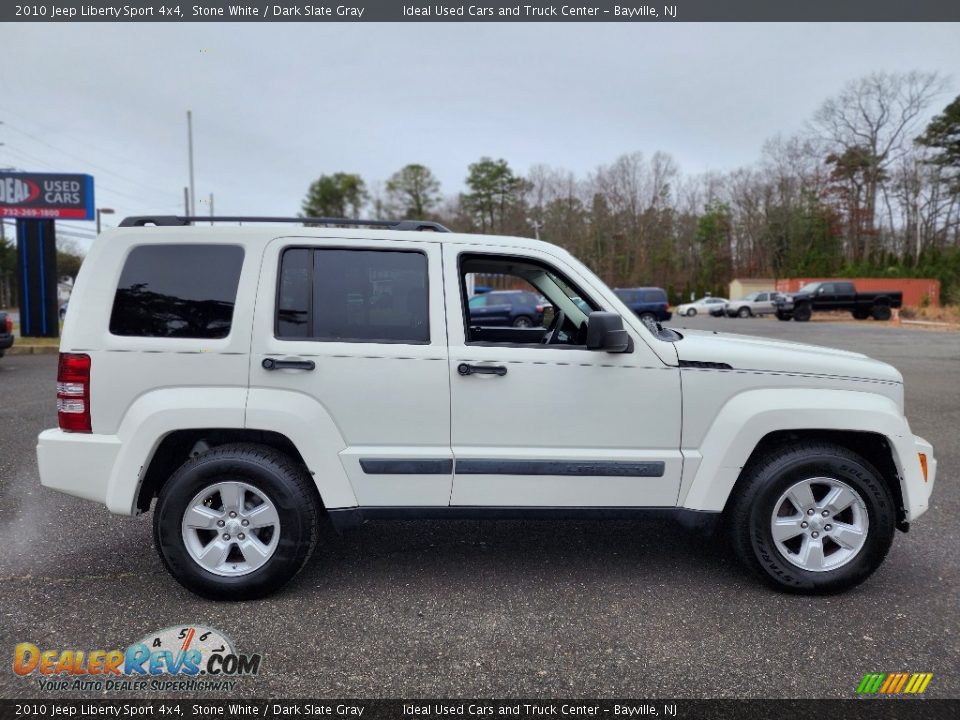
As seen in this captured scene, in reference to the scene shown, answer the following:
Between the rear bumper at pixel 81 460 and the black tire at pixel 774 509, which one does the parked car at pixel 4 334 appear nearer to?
the rear bumper at pixel 81 460

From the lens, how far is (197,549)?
318 cm

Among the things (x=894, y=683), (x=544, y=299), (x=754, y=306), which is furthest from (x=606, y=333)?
(x=754, y=306)

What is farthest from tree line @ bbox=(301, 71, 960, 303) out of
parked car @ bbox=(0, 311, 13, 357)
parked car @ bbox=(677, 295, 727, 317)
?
parked car @ bbox=(0, 311, 13, 357)

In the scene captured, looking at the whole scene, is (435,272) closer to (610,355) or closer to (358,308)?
(358,308)

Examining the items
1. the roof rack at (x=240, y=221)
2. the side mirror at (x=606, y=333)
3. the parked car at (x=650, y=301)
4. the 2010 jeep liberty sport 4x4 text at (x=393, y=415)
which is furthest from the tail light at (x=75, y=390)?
the parked car at (x=650, y=301)

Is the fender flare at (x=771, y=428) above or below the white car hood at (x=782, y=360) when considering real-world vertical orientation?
below

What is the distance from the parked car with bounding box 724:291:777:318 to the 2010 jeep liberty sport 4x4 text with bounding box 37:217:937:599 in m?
40.7

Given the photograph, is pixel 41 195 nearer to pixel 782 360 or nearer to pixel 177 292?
pixel 177 292

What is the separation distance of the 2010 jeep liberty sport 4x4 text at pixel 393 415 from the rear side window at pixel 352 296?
11 mm

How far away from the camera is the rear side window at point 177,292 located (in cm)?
320

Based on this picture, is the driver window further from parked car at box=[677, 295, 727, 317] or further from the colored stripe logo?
parked car at box=[677, 295, 727, 317]

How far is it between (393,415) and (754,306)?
138 ft

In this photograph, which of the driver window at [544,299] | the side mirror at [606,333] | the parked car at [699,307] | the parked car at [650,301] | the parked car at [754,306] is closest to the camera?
the side mirror at [606,333]

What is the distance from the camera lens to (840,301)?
105ft
